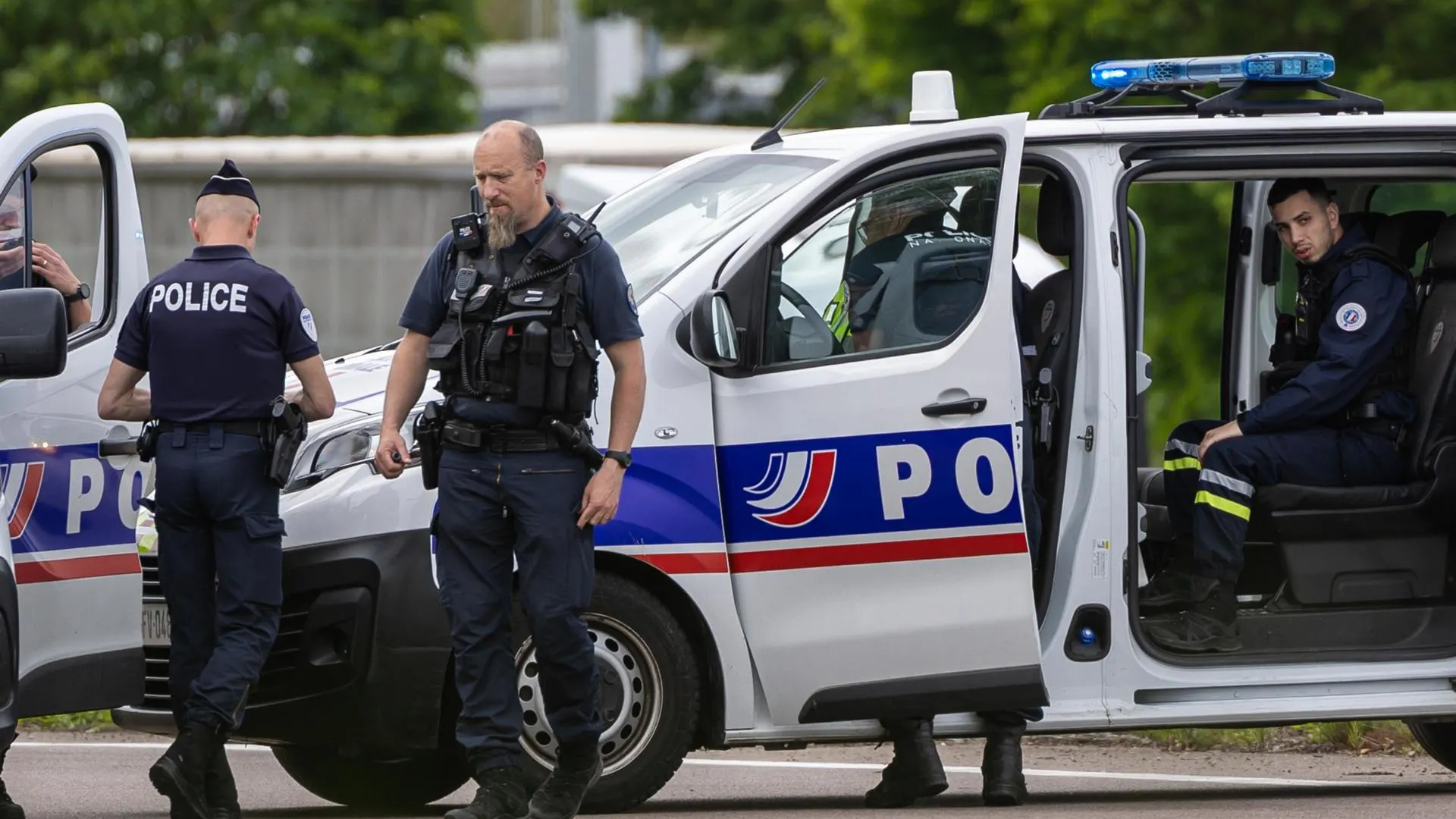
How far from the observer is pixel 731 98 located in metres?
31.4

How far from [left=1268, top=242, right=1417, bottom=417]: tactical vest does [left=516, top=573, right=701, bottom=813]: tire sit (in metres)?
2.32

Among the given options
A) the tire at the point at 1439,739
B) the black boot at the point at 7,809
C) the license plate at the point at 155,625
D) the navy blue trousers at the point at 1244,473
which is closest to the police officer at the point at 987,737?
the navy blue trousers at the point at 1244,473

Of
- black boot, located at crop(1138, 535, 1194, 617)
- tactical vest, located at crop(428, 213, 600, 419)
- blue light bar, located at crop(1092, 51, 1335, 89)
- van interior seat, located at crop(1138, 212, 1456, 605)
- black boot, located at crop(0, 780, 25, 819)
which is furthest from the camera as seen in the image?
black boot, located at crop(1138, 535, 1194, 617)

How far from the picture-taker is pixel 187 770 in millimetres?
6133

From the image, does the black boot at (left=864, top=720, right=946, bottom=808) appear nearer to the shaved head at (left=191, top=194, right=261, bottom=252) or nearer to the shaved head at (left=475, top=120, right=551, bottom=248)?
the shaved head at (left=475, top=120, right=551, bottom=248)

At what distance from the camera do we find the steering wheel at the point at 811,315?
6566 mm

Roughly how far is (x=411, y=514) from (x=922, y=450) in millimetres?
1342

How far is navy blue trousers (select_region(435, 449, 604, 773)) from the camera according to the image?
596cm

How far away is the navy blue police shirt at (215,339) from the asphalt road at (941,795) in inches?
51.9

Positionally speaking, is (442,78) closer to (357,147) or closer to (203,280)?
(357,147)

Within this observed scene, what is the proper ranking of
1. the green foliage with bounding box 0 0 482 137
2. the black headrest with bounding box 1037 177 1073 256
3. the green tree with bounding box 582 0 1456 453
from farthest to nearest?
the green foliage with bounding box 0 0 482 137
the green tree with bounding box 582 0 1456 453
the black headrest with bounding box 1037 177 1073 256

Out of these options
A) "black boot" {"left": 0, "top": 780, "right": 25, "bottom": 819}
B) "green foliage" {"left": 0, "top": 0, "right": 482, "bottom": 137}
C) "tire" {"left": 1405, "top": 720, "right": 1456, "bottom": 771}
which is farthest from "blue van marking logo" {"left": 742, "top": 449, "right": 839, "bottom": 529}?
"green foliage" {"left": 0, "top": 0, "right": 482, "bottom": 137}

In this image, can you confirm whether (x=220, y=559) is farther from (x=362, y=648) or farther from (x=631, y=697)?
(x=631, y=697)

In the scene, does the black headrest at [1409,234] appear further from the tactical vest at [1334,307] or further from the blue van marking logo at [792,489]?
Result: the blue van marking logo at [792,489]
